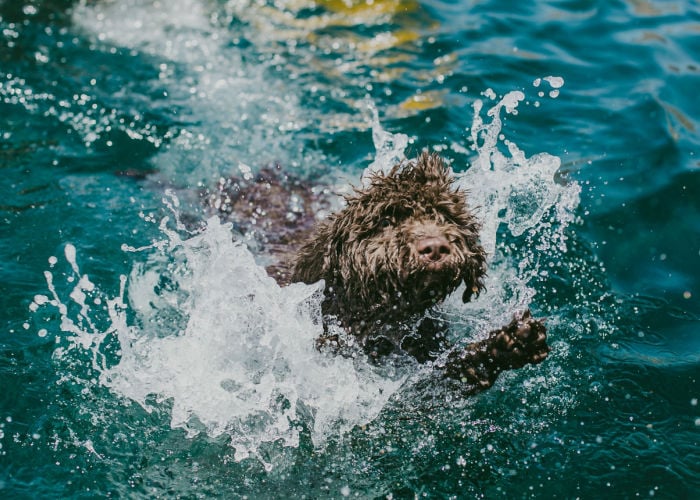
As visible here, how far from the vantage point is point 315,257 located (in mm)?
5793

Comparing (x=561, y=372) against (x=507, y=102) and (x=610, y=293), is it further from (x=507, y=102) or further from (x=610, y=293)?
(x=507, y=102)

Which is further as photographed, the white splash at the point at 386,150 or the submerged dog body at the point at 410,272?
the white splash at the point at 386,150

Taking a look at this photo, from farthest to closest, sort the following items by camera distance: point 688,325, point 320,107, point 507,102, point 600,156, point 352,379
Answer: point 320,107
point 600,156
point 507,102
point 688,325
point 352,379

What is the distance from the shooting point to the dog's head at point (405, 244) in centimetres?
497

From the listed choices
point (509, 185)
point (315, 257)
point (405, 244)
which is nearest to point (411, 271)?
point (405, 244)

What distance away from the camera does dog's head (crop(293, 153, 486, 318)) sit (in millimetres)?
4969

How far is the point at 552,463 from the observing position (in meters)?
5.40

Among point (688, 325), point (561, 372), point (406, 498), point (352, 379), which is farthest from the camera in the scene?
point (688, 325)

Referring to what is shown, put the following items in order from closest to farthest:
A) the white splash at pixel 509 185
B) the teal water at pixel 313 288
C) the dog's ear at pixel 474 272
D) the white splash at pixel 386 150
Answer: the dog's ear at pixel 474 272
the teal water at pixel 313 288
the white splash at pixel 509 185
the white splash at pixel 386 150

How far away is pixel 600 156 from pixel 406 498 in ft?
17.8

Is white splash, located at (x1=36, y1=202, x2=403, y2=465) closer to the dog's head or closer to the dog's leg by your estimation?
the dog's head

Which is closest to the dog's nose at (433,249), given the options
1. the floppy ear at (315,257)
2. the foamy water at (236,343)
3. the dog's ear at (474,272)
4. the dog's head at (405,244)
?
the dog's head at (405,244)

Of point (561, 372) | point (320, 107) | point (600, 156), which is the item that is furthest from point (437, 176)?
point (320, 107)

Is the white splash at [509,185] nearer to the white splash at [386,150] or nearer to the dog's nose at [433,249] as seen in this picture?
the white splash at [386,150]
